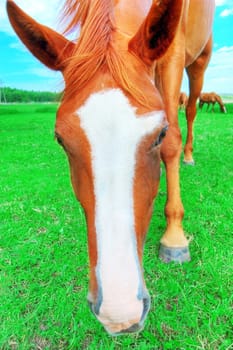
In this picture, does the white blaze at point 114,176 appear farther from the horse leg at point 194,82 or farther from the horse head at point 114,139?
the horse leg at point 194,82

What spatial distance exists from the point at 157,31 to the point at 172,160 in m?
1.33

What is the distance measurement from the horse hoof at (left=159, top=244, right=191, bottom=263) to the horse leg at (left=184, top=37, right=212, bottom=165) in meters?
2.85

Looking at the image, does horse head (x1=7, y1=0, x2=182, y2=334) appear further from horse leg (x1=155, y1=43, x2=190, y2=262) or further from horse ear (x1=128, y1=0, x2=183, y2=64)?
horse leg (x1=155, y1=43, x2=190, y2=262)

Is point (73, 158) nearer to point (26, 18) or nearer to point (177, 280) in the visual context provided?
point (26, 18)

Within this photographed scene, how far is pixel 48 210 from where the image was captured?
360cm

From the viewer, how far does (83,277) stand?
7.45 feet

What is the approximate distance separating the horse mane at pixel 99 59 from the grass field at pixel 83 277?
4.22 feet

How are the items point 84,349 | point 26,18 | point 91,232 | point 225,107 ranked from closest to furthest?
point 91,232 → point 26,18 → point 84,349 → point 225,107

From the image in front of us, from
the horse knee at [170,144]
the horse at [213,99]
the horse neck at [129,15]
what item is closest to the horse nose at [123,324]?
the horse neck at [129,15]

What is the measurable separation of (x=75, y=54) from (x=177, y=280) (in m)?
1.63

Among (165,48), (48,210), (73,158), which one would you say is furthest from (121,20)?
(48,210)

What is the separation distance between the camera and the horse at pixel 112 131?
4.16 ft

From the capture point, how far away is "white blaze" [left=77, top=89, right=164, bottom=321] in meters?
1.27

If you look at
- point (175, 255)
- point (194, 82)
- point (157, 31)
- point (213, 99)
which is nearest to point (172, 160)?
point (175, 255)
